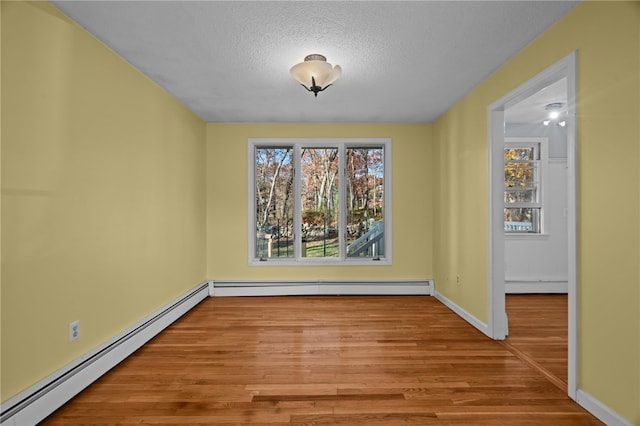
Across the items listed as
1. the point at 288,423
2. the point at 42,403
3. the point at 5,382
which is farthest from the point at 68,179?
the point at 288,423

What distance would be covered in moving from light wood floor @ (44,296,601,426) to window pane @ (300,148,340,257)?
4.74ft

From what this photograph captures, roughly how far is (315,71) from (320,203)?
8.09 ft

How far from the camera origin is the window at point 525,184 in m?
4.66

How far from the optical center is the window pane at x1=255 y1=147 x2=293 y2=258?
15.8 feet

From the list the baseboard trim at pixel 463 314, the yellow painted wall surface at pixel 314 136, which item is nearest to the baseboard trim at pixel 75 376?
the yellow painted wall surface at pixel 314 136

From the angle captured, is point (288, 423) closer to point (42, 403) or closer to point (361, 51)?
point (42, 403)

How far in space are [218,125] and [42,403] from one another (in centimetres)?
368

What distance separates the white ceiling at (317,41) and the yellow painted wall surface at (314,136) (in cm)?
104

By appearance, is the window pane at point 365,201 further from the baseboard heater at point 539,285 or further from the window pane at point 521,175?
the baseboard heater at point 539,285

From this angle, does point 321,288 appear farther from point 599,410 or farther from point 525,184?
point 525,184

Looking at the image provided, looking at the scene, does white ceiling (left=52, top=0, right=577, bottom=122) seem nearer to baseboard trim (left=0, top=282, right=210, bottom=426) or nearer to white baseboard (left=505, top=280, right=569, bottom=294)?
baseboard trim (left=0, top=282, right=210, bottom=426)

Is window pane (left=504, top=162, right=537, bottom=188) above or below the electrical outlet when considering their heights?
above

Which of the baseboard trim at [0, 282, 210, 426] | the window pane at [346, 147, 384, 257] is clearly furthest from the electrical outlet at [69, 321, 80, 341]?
the window pane at [346, 147, 384, 257]

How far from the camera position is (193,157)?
4176 millimetres
